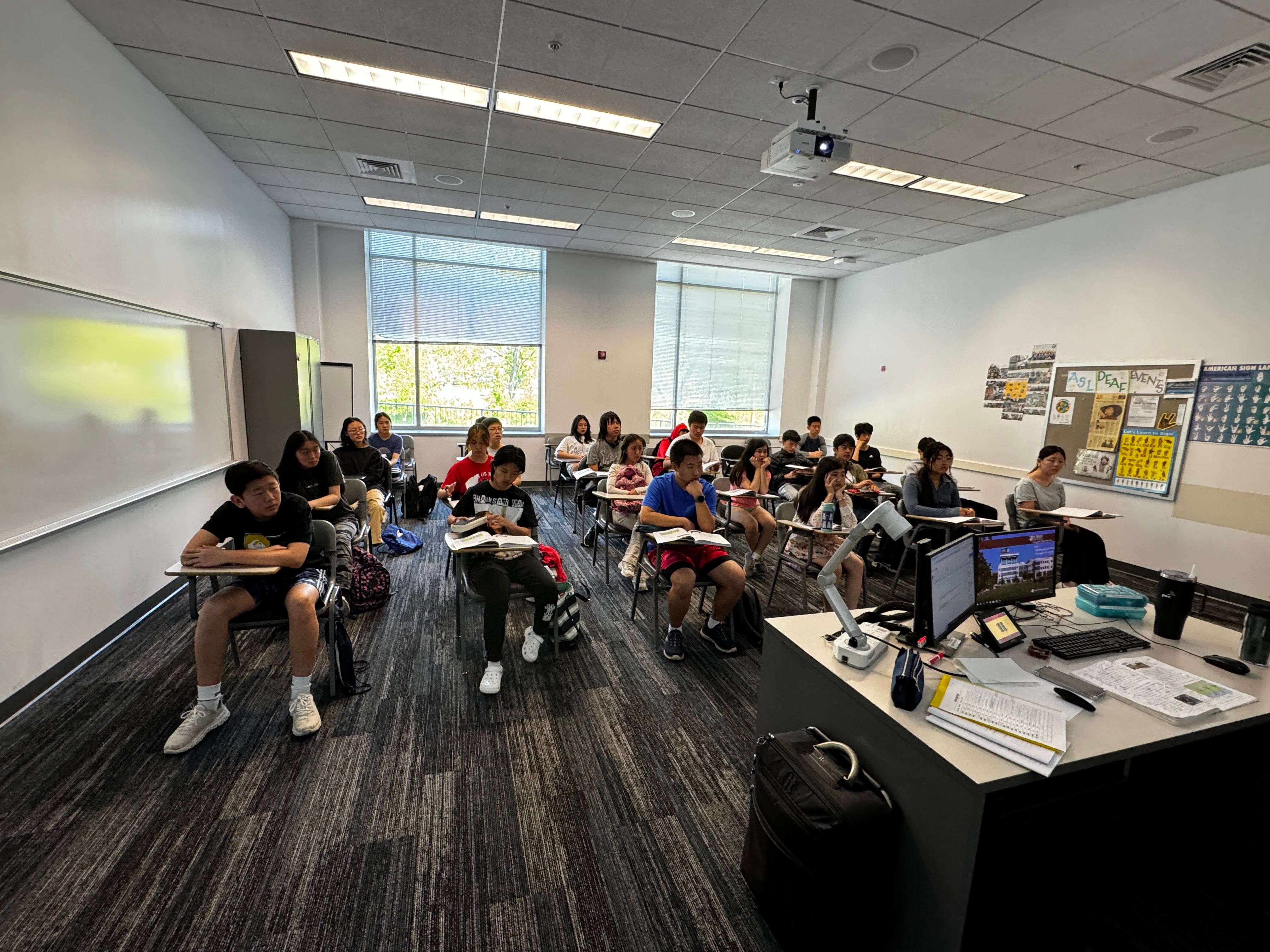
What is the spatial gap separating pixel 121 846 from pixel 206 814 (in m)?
0.23

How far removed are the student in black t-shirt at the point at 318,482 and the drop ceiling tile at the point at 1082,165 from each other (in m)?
6.09

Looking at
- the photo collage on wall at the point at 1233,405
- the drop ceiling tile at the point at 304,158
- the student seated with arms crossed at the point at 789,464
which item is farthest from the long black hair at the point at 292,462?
the photo collage on wall at the point at 1233,405

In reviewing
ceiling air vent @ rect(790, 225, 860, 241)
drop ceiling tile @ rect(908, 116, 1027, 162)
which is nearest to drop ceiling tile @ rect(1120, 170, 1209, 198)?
drop ceiling tile @ rect(908, 116, 1027, 162)

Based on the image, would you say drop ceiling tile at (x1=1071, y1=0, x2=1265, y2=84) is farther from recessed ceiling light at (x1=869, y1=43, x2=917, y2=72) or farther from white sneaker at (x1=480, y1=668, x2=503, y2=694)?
white sneaker at (x1=480, y1=668, x2=503, y2=694)

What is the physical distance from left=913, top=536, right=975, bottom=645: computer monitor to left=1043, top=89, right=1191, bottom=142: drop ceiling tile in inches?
139

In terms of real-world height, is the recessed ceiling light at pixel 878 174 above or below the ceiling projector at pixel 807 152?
above

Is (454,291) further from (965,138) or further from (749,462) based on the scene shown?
(965,138)

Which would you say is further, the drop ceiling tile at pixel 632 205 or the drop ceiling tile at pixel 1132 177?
the drop ceiling tile at pixel 632 205

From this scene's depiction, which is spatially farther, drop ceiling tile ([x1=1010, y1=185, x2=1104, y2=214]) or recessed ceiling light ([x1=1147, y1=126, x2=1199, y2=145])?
drop ceiling tile ([x1=1010, y1=185, x2=1104, y2=214])

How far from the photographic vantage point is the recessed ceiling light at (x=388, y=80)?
3387mm

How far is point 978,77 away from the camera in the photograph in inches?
126

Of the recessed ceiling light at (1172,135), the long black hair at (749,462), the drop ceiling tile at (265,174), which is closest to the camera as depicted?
the recessed ceiling light at (1172,135)

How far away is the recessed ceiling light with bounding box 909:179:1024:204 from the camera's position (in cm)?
493

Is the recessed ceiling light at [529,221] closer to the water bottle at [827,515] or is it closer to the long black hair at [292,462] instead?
the long black hair at [292,462]
